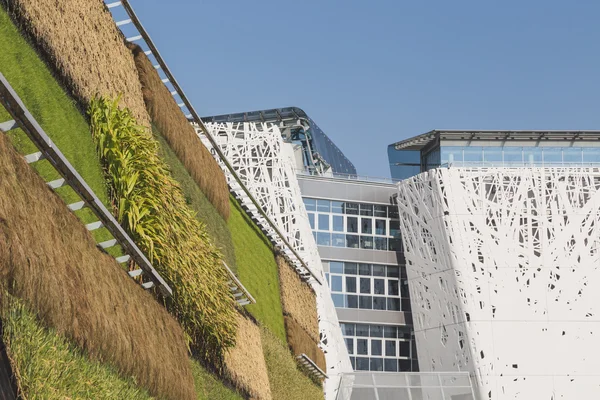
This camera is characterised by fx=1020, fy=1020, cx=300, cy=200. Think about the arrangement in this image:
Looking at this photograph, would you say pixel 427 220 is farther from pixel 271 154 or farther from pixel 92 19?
pixel 92 19

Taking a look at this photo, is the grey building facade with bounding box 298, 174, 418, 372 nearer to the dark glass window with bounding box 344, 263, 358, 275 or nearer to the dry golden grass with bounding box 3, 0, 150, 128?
the dark glass window with bounding box 344, 263, 358, 275

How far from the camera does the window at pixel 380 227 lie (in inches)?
1875

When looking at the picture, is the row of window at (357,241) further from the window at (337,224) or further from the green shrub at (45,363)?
the green shrub at (45,363)

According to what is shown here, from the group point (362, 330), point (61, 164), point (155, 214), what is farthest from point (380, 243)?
point (61, 164)

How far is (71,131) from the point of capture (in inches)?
406

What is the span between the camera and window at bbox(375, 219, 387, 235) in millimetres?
47625

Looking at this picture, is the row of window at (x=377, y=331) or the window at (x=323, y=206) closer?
the row of window at (x=377, y=331)

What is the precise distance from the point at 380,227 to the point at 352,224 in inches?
52.2

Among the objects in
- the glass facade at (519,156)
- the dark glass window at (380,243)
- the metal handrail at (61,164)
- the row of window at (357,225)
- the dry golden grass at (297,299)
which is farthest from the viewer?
the glass facade at (519,156)

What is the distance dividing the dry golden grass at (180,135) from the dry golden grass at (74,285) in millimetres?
4203

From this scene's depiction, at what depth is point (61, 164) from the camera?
8.42m

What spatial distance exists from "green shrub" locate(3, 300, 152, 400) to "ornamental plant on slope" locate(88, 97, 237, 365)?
2.65 metres

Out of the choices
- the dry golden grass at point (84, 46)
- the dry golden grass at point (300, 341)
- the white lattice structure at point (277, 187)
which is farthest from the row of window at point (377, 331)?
the dry golden grass at point (84, 46)

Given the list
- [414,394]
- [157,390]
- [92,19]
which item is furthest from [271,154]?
[157,390]
